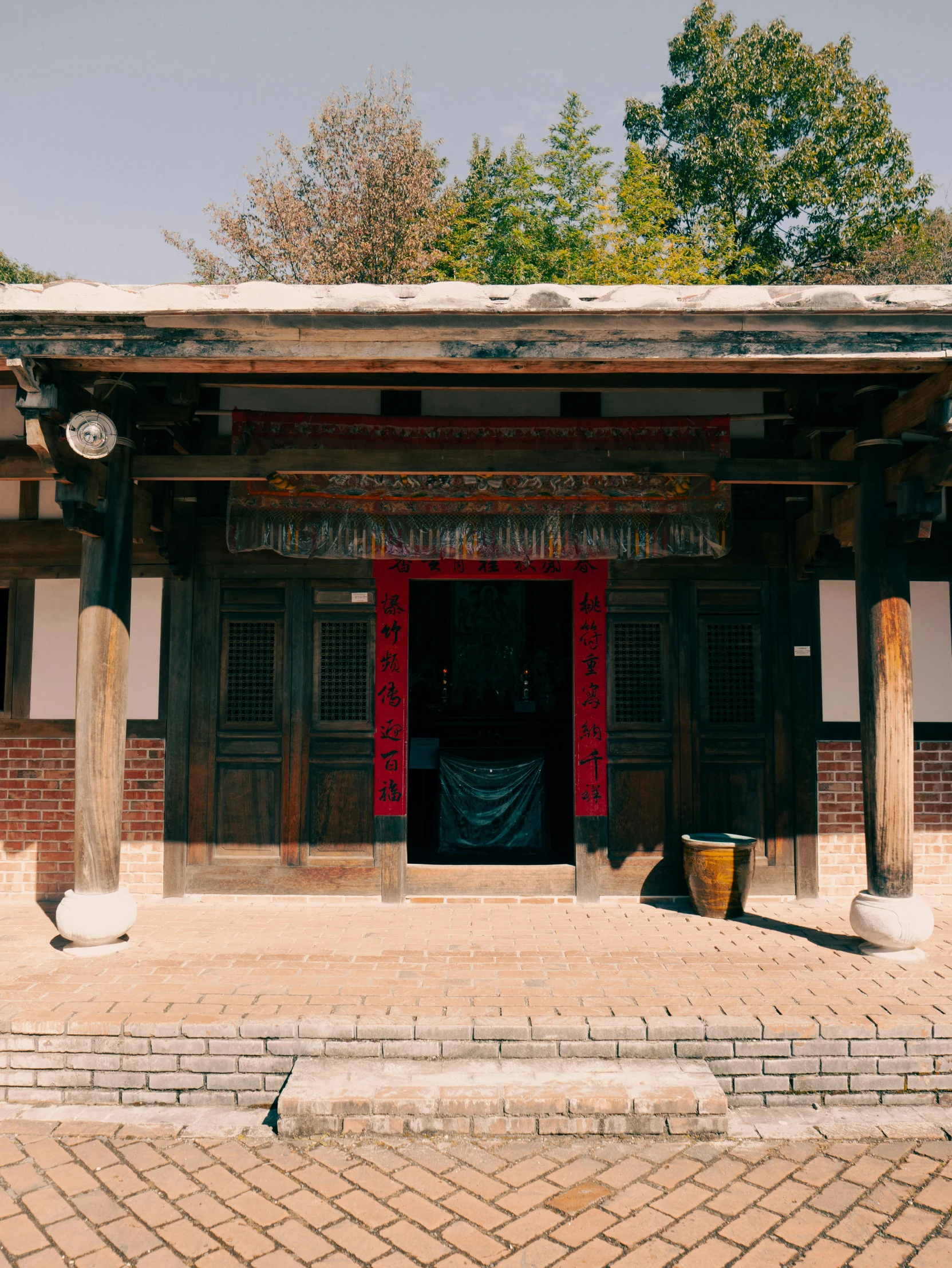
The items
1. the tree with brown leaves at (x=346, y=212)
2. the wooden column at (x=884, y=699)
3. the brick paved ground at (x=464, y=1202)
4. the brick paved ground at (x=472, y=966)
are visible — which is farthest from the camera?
the tree with brown leaves at (x=346, y=212)

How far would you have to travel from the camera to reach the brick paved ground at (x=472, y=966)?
14.1 ft

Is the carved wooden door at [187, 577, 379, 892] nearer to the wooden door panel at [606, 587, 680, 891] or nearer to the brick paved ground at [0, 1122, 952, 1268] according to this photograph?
the wooden door panel at [606, 587, 680, 891]

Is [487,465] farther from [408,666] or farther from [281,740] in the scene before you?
[281,740]

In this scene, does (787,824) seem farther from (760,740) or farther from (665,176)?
(665,176)

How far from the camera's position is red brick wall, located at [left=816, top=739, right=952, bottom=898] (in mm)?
6617

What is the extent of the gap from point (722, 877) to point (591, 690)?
5.67ft

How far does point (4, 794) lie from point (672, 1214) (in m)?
5.89

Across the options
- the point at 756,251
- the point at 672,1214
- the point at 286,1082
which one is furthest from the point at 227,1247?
the point at 756,251

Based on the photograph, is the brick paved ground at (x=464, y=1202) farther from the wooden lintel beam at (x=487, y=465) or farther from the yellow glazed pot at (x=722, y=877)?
the wooden lintel beam at (x=487, y=465)

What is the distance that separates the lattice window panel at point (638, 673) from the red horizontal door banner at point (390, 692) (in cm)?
175

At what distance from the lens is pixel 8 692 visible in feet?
22.1

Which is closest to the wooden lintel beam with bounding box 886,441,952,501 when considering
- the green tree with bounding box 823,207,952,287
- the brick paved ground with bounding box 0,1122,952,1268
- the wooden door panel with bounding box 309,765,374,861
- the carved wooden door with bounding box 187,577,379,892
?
the brick paved ground with bounding box 0,1122,952,1268

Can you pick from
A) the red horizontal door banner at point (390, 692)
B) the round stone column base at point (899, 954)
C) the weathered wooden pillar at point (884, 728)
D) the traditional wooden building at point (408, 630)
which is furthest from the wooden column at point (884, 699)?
the red horizontal door banner at point (390, 692)

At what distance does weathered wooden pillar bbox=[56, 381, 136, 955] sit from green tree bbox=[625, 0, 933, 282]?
726 inches
